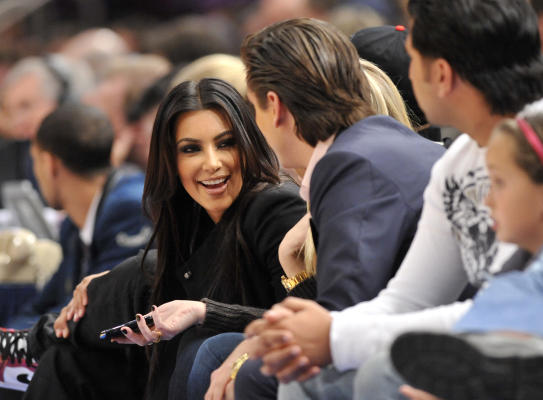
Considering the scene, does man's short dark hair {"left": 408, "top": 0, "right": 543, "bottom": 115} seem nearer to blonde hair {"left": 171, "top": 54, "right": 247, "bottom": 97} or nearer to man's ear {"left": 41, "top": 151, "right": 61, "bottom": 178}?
blonde hair {"left": 171, "top": 54, "right": 247, "bottom": 97}

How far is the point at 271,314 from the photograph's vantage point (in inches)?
71.4

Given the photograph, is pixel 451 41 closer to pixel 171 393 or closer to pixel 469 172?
pixel 469 172

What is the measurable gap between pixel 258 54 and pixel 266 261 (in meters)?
0.65

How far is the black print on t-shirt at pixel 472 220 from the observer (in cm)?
188

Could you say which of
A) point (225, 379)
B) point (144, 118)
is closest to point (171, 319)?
point (225, 379)

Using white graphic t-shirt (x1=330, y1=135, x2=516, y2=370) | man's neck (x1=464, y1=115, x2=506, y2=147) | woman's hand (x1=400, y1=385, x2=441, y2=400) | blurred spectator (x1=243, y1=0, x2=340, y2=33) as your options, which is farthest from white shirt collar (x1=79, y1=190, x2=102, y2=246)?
blurred spectator (x1=243, y1=0, x2=340, y2=33)

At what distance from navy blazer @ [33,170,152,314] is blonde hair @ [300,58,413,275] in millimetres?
1762

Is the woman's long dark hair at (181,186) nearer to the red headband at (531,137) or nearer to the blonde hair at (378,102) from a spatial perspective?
the blonde hair at (378,102)

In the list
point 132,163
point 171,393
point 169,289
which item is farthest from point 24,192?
point 171,393

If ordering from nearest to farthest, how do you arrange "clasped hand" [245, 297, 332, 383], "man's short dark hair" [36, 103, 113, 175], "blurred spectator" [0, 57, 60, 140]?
"clasped hand" [245, 297, 332, 383] < "man's short dark hair" [36, 103, 113, 175] < "blurred spectator" [0, 57, 60, 140]

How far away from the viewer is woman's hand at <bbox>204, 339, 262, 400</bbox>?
7.38 ft

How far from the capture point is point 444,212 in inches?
76.4

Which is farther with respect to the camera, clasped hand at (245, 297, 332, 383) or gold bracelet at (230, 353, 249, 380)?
gold bracelet at (230, 353, 249, 380)

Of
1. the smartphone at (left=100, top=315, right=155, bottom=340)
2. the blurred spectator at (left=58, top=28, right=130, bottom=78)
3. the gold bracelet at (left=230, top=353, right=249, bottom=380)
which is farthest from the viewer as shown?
the blurred spectator at (left=58, top=28, right=130, bottom=78)
